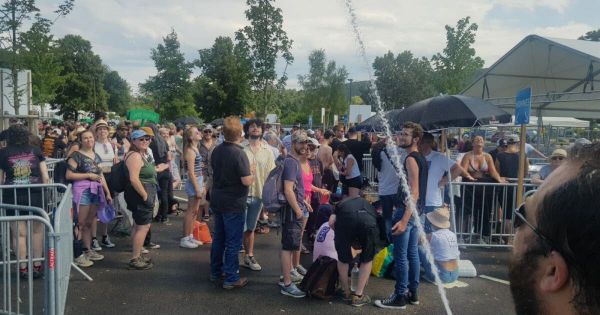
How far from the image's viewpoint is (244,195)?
18.3 feet

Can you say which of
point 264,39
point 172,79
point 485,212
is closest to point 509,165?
point 485,212

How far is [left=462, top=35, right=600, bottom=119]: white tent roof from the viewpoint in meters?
10.4

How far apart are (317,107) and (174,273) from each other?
58.1 metres

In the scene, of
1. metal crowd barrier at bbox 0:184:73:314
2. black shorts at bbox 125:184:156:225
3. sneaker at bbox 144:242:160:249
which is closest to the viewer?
metal crowd barrier at bbox 0:184:73:314

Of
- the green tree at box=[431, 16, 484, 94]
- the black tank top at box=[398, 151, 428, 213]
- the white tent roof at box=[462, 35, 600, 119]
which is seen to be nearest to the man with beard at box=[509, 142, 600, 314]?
the black tank top at box=[398, 151, 428, 213]

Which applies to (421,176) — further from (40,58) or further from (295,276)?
(40,58)

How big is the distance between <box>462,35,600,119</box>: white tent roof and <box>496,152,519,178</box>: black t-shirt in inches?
101

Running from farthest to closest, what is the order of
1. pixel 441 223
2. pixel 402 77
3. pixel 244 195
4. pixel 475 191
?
pixel 402 77 → pixel 475 191 → pixel 441 223 → pixel 244 195

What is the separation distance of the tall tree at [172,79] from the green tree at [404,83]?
28.7 metres

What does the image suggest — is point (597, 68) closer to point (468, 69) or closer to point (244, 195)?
point (244, 195)

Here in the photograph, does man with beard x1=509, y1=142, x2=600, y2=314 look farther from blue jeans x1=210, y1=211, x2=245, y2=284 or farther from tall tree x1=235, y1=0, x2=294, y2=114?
tall tree x1=235, y1=0, x2=294, y2=114

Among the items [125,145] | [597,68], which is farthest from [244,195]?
[597,68]

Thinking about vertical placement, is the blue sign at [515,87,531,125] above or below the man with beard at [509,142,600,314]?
above

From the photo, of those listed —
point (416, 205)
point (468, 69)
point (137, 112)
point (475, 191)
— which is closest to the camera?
point (416, 205)
